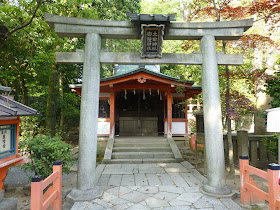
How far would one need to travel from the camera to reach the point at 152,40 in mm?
4281

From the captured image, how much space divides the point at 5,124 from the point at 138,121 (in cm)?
814

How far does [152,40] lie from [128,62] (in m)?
0.80

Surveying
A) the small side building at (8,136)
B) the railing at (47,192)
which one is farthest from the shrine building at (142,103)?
the railing at (47,192)

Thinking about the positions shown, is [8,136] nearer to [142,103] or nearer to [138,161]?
[138,161]

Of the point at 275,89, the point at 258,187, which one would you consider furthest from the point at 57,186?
the point at 275,89

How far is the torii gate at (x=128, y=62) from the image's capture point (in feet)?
12.9

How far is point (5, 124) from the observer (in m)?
3.23

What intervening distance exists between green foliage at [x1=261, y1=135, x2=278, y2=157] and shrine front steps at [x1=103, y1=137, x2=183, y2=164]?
3.04m

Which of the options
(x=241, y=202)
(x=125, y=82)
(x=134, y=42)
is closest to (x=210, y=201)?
(x=241, y=202)

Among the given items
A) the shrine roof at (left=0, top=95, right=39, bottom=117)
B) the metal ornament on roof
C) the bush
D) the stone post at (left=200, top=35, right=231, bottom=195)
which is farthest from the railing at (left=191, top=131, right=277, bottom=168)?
the shrine roof at (left=0, top=95, right=39, bottom=117)

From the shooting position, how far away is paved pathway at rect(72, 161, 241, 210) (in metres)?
3.52

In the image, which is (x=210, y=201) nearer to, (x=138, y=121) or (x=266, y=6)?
(x=266, y=6)

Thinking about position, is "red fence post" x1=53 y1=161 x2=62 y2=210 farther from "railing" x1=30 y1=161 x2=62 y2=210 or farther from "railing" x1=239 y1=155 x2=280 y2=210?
"railing" x1=239 y1=155 x2=280 y2=210

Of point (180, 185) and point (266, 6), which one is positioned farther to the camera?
point (266, 6)
